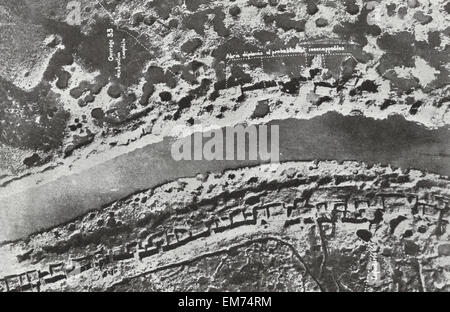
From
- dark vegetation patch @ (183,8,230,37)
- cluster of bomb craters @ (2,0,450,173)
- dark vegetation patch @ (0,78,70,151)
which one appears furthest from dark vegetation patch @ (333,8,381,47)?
dark vegetation patch @ (0,78,70,151)

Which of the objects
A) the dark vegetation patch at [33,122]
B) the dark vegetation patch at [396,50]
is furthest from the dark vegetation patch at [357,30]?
the dark vegetation patch at [33,122]

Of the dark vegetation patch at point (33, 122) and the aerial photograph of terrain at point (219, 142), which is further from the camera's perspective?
the dark vegetation patch at point (33, 122)

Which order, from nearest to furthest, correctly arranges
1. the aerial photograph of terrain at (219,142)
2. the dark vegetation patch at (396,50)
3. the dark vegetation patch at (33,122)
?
the aerial photograph of terrain at (219,142), the dark vegetation patch at (396,50), the dark vegetation patch at (33,122)

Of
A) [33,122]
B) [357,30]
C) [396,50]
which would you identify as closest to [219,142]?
[357,30]

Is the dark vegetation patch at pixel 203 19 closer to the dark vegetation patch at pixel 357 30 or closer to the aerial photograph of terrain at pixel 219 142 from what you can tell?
the aerial photograph of terrain at pixel 219 142

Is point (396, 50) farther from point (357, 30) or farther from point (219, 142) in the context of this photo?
point (219, 142)

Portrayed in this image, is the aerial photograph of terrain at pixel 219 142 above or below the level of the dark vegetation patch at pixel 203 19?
below

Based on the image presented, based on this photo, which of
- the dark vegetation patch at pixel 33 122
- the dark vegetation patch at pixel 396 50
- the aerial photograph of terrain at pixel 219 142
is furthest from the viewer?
the dark vegetation patch at pixel 33 122

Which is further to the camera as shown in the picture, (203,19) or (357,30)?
(203,19)

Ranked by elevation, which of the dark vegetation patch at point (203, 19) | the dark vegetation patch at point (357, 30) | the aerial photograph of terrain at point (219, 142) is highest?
the dark vegetation patch at point (203, 19)

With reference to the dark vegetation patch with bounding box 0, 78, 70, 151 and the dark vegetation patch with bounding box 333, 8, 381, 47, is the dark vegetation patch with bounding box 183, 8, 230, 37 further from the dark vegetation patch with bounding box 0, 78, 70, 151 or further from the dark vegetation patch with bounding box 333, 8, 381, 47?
the dark vegetation patch with bounding box 0, 78, 70, 151
